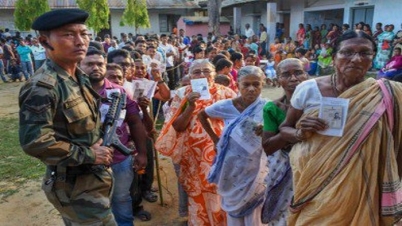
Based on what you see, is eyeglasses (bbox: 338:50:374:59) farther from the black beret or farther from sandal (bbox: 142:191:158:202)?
sandal (bbox: 142:191:158:202)

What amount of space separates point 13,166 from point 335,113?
532cm

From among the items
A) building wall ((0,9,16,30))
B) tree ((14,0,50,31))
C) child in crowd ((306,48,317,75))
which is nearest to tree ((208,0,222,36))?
child in crowd ((306,48,317,75))

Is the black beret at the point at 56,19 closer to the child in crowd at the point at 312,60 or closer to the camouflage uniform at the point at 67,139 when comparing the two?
the camouflage uniform at the point at 67,139

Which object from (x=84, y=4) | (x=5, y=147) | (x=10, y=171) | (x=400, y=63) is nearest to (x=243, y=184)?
(x=10, y=171)

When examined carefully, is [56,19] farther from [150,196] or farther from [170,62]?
[170,62]

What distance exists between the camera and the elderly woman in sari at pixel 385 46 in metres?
12.2

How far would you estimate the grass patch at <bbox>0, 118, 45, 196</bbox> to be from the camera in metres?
4.92

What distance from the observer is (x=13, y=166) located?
5.51 meters

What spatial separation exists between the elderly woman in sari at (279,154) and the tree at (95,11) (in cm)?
1564

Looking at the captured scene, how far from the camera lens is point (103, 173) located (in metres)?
2.21

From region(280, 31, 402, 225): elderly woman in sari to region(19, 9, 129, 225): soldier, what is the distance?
1261 mm

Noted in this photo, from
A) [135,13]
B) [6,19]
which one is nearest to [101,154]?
[135,13]

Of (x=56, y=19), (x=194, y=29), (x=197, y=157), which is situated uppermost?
(x=194, y=29)

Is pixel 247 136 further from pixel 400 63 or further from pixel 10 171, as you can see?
pixel 400 63
